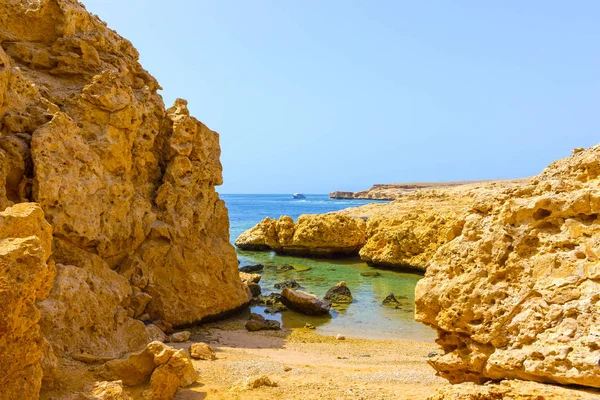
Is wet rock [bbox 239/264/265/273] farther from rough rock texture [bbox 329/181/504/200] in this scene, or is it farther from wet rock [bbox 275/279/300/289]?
rough rock texture [bbox 329/181/504/200]

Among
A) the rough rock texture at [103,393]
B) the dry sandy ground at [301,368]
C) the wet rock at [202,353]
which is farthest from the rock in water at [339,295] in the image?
the rough rock texture at [103,393]

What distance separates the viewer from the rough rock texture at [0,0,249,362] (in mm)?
10086

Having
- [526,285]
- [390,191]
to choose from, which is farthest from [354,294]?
[390,191]

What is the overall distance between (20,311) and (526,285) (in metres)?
5.73

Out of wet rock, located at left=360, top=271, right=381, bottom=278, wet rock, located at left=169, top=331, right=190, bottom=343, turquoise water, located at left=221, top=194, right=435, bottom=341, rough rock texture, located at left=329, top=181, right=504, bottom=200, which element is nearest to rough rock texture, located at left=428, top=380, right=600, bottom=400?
wet rock, located at left=169, top=331, right=190, bottom=343

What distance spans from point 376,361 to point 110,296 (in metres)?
6.83

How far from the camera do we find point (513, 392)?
A: 4488 millimetres

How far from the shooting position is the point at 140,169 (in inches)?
Result: 569

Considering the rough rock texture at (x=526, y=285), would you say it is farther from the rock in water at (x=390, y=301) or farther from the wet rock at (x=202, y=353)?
the rock in water at (x=390, y=301)

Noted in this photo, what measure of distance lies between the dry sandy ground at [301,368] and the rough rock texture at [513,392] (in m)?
2.48

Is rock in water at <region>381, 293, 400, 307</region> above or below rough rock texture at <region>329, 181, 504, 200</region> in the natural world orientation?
below

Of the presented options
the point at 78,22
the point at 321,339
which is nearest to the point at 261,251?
the point at 321,339

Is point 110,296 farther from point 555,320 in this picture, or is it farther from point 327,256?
point 327,256

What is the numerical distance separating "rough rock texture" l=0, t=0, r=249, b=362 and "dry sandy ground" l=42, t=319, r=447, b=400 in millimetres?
1726
